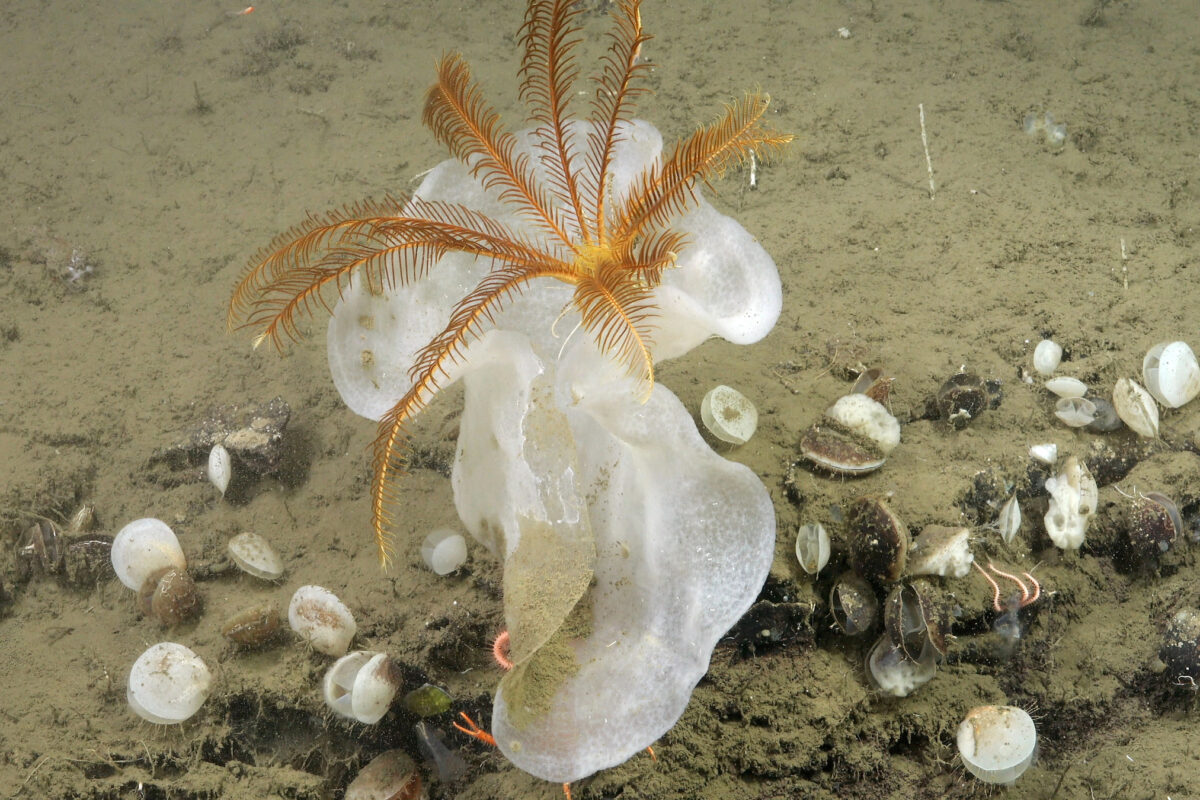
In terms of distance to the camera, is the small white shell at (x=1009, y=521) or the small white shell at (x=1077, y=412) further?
the small white shell at (x=1077, y=412)

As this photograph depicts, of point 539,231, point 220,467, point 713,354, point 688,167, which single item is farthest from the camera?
point 713,354

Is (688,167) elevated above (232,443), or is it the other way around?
(688,167)

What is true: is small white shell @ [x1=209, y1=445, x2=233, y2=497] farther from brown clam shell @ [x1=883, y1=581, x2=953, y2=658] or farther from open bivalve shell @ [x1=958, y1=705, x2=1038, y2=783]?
open bivalve shell @ [x1=958, y1=705, x2=1038, y2=783]

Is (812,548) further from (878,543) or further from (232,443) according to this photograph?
(232,443)

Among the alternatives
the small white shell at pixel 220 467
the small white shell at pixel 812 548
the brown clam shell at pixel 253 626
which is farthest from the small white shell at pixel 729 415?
the small white shell at pixel 220 467

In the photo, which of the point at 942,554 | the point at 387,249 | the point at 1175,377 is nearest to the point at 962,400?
the point at 942,554

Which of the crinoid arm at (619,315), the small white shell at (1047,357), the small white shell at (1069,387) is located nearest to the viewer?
the crinoid arm at (619,315)

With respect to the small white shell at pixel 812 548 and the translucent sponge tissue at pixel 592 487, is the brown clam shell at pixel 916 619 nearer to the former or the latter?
the small white shell at pixel 812 548
